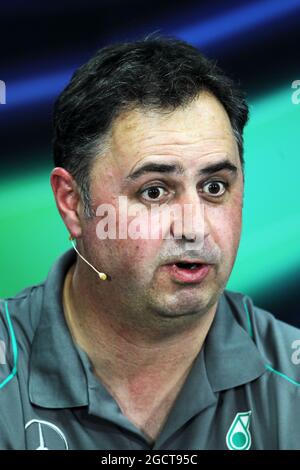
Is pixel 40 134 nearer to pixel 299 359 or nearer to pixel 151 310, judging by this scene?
pixel 151 310

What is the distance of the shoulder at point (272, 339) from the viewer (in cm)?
210

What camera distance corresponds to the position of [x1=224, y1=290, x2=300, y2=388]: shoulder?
2.10m

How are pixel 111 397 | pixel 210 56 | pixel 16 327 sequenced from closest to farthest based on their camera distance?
pixel 111 397, pixel 16 327, pixel 210 56

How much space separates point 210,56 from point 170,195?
0.74 m

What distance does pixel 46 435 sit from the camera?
76.2 inches

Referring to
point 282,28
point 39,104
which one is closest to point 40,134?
point 39,104

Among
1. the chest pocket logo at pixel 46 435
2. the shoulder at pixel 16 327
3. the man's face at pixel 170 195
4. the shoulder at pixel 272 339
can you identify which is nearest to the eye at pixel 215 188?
the man's face at pixel 170 195

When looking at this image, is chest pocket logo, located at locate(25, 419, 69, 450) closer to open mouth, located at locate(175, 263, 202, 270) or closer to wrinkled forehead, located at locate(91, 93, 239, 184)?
open mouth, located at locate(175, 263, 202, 270)

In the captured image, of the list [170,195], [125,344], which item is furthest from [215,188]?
[125,344]

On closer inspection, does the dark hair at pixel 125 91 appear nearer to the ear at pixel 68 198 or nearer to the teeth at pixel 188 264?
the ear at pixel 68 198

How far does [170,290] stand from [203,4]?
99cm

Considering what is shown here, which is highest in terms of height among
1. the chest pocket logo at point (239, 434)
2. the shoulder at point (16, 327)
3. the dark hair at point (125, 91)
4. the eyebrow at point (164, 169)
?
the dark hair at point (125, 91)

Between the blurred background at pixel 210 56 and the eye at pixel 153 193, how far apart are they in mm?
660

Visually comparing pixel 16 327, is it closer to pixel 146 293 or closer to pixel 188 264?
pixel 146 293
